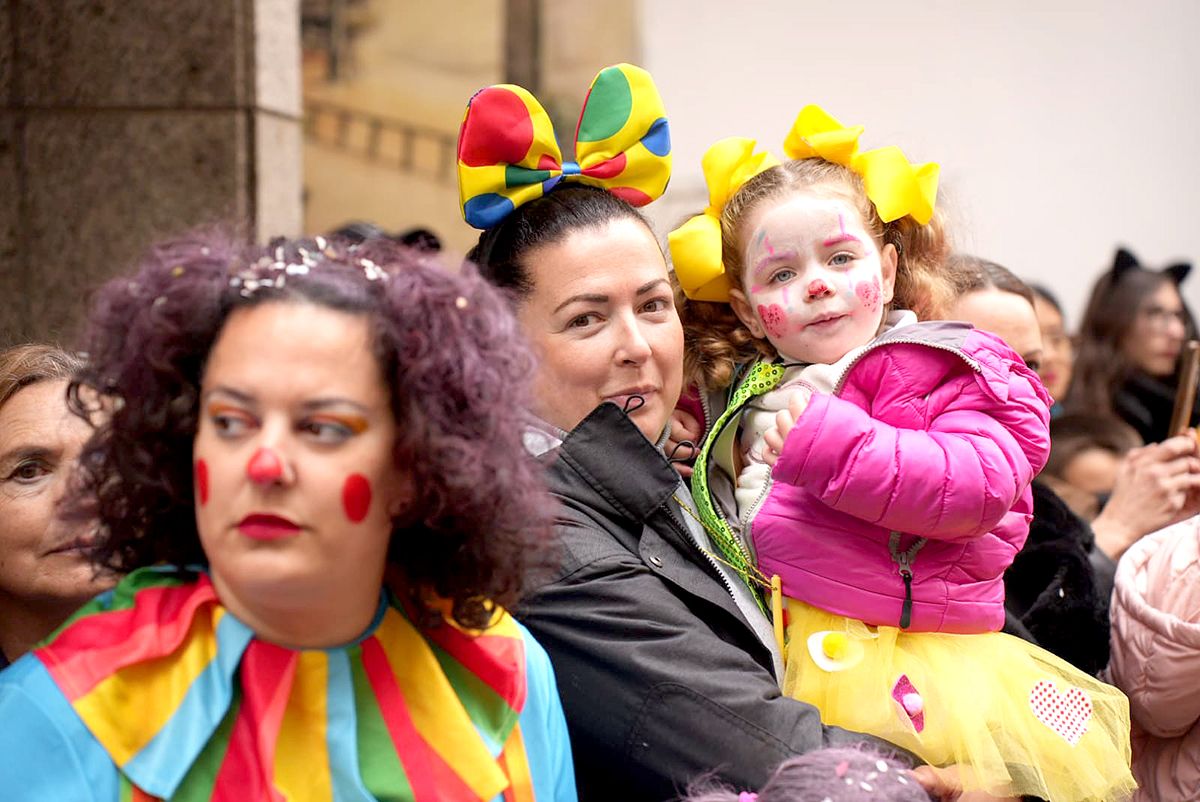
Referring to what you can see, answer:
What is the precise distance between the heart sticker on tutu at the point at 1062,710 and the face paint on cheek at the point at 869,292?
2.23 ft

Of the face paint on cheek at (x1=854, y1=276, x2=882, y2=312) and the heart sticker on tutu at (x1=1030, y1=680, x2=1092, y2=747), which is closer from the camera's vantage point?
the heart sticker on tutu at (x1=1030, y1=680, x2=1092, y2=747)

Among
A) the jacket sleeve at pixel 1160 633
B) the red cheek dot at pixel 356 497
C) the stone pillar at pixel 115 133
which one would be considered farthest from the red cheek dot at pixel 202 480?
the stone pillar at pixel 115 133

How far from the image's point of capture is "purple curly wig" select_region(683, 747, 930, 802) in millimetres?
1556

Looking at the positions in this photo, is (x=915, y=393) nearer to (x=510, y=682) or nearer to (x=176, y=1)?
(x=510, y=682)

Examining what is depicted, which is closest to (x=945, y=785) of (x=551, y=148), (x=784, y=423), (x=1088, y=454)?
(x=784, y=423)

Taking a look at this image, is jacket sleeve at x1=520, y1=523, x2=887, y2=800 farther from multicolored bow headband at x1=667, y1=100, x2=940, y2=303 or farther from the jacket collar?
multicolored bow headband at x1=667, y1=100, x2=940, y2=303

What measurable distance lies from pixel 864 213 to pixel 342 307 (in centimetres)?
119

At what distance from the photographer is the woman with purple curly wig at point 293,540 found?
1374 mm

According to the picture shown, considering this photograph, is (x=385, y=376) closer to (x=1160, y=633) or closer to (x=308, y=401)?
(x=308, y=401)

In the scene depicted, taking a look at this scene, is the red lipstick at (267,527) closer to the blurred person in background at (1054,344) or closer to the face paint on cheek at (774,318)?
the face paint on cheek at (774,318)

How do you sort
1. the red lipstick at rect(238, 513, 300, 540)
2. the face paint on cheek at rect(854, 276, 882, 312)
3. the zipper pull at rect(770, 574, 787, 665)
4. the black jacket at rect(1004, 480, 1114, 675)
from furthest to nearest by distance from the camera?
the black jacket at rect(1004, 480, 1114, 675), the face paint on cheek at rect(854, 276, 882, 312), the zipper pull at rect(770, 574, 787, 665), the red lipstick at rect(238, 513, 300, 540)

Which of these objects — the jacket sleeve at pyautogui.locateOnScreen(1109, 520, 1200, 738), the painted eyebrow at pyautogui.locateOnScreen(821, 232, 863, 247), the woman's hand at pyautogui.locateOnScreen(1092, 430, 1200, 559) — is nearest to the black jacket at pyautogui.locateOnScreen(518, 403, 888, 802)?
the painted eyebrow at pyautogui.locateOnScreen(821, 232, 863, 247)

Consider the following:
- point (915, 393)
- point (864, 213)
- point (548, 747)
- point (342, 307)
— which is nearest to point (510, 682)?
point (548, 747)

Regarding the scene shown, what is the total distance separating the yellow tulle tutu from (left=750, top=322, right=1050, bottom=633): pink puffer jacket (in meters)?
0.05
